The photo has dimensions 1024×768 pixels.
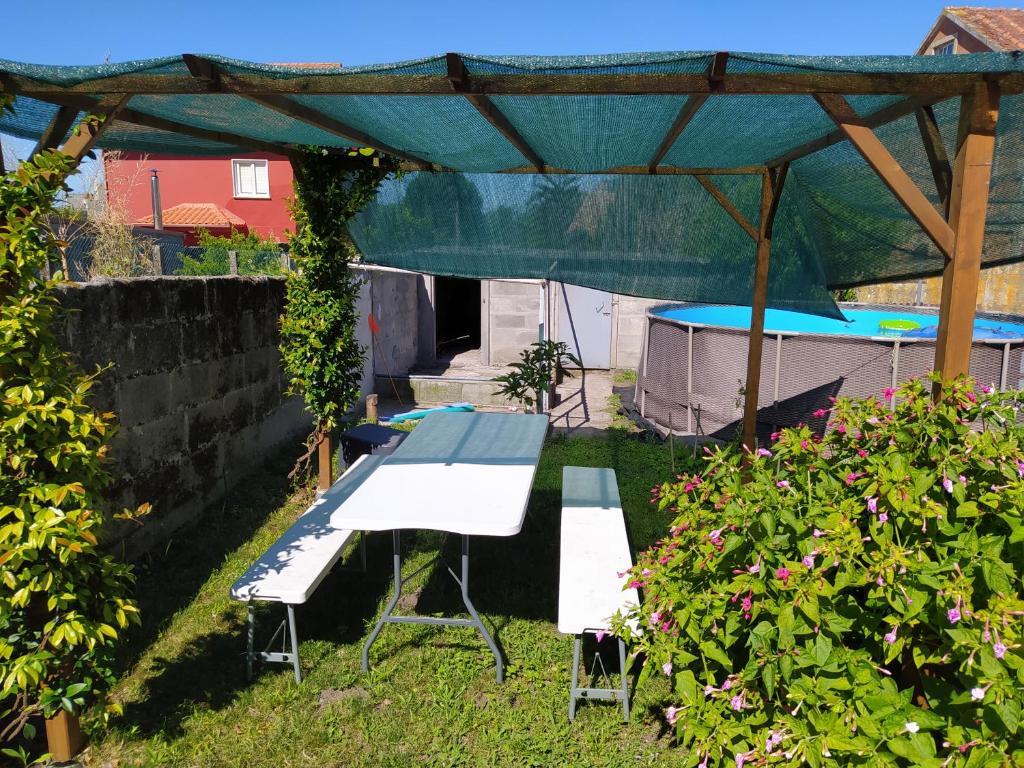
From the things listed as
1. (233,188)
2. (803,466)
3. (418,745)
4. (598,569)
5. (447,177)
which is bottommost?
(418,745)

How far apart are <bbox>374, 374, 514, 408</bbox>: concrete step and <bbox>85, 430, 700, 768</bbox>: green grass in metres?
5.10

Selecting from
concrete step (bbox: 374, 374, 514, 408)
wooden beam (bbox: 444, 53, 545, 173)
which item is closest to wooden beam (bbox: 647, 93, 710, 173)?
wooden beam (bbox: 444, 53, 545, 173)

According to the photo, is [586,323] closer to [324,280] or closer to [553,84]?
[324,280]

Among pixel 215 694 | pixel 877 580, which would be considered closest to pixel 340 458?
pixel 215 694

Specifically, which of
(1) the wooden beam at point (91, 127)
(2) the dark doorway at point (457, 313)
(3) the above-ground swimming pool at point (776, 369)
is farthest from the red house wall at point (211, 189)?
(1) the wooden beam at point (91, 127)

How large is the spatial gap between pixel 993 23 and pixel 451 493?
27.2 m

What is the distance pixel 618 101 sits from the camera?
3322 mm

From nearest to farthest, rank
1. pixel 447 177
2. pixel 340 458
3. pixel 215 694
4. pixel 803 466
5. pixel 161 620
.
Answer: pixel 803 466
pixel 215 694
pixel 161 620
pixel 447 177
pixel 340 458

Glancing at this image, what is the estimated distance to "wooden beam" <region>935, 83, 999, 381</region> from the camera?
8.56ft

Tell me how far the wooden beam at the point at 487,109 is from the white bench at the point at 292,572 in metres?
2.06

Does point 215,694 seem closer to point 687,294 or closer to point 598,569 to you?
point 598,569

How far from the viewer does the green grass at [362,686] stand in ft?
9.73

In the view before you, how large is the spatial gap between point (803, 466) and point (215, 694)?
2.82 m

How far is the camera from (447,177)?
19.8 ft
